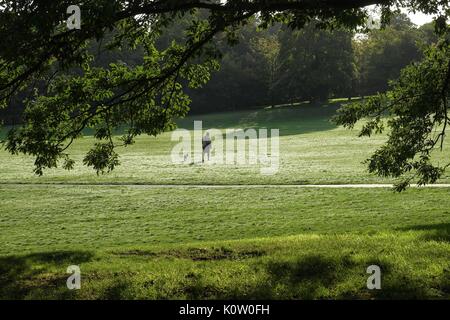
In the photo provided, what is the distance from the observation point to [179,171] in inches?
1276

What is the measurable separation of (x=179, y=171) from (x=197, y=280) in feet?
77.9

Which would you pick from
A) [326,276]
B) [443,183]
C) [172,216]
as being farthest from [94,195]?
[326,276]

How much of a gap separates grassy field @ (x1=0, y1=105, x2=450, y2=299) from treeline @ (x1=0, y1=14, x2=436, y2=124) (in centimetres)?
4795

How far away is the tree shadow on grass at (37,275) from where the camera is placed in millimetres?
8539

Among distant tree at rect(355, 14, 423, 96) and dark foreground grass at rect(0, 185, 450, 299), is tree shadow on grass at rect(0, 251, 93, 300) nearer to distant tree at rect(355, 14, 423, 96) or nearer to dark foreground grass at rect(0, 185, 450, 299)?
dark foreground grass at rect(0, 185, 450, 299)

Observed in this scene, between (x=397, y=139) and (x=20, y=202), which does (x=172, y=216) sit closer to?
(x=20, y=202)

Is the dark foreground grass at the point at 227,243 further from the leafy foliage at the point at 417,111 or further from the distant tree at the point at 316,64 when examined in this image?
the distant tree at the point at 316,64

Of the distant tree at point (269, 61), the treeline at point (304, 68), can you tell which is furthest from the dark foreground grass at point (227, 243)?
the distant tree at point (269, 61)

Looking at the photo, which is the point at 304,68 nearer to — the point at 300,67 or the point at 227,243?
the point at 300,67

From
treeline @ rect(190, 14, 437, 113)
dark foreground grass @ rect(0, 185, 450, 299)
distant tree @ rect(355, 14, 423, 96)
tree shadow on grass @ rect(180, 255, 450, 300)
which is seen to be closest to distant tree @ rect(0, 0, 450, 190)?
dark foreground grass @ rect(0, 185, 450, 299)

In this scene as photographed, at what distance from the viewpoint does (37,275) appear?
10117 millimetres

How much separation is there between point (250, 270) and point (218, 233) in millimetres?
6957

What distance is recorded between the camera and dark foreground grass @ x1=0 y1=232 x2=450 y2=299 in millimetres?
8086

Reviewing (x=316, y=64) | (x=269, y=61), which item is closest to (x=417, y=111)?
(x=316, y=64)
